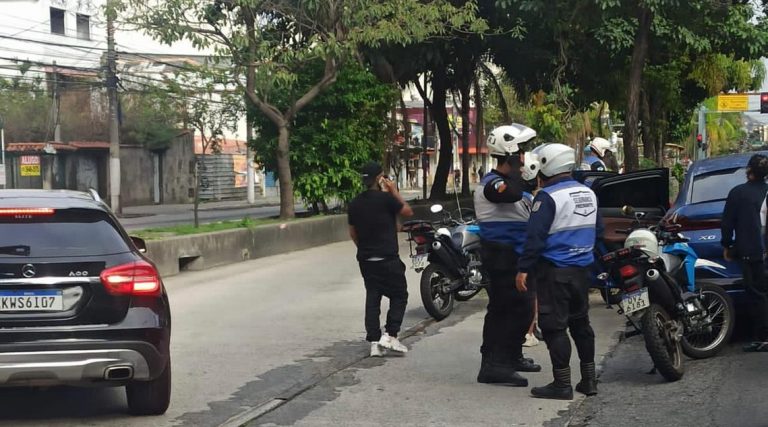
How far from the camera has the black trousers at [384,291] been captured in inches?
340

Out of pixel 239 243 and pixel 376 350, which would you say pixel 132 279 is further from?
pixel 239 243

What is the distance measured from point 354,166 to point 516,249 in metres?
14.5

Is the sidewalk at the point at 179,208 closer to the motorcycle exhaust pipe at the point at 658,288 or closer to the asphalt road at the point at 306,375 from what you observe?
the asphalt road at the point at 306,375

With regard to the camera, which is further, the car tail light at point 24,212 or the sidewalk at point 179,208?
the sidewalk at point 179,208

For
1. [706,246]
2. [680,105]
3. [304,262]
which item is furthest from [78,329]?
[680,105]

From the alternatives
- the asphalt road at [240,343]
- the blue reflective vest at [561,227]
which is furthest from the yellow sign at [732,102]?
the blue reflective vest at [561,227]

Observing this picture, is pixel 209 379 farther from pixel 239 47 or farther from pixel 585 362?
pixel 239 47

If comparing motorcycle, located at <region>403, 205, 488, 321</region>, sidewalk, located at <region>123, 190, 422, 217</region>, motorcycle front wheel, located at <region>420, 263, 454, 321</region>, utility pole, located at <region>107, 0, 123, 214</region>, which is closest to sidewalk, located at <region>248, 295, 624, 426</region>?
motorcycle front wheel, located at <region>420, 263, 454, 321</region>

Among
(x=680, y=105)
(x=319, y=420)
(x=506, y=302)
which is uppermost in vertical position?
(x=680, y=105)

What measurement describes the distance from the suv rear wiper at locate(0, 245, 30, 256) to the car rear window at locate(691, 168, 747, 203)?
6346 millimetres

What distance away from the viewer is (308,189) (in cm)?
2173

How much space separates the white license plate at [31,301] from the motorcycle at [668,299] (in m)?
3.99

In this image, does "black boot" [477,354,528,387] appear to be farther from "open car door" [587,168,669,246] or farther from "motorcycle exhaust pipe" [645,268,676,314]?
"open car door" [587,168,669,246]

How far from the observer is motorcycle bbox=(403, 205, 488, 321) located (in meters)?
10.7
